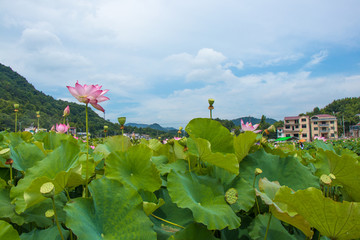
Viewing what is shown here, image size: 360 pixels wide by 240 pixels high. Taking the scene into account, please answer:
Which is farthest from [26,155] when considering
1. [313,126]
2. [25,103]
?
[313,126]

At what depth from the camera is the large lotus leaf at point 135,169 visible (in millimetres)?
675

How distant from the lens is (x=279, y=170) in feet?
2.75

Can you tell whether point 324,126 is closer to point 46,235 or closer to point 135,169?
point 135,169

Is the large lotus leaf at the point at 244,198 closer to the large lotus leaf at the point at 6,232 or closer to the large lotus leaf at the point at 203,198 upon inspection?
the large lotus leaf at the point at 203,198

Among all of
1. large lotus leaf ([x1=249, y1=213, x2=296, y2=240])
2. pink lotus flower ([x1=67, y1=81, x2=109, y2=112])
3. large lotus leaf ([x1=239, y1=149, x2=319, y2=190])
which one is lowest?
large lotus leaf ([x1=249, y1=213, x2=296, y2=240])

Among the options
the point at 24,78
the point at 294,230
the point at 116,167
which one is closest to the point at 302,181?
the point at 294,230

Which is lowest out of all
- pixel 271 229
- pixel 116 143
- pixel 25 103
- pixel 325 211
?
pixel 271 229

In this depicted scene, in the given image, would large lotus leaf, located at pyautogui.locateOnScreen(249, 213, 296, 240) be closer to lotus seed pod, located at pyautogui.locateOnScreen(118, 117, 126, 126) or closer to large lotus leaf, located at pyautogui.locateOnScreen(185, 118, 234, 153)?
large lotus leaf, located at pyautogui.locateOnScreen(185, 118, 234, 153)

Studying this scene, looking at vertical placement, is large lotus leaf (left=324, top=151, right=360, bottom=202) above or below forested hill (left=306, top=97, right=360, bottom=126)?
below

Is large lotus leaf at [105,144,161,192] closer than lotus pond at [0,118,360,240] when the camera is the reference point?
No

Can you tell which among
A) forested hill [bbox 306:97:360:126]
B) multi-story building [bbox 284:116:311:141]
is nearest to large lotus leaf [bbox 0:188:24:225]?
multi-story building [bbox 284:116:311:141]

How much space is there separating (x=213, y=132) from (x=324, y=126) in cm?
6433

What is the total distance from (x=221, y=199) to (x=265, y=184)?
0.42 feet

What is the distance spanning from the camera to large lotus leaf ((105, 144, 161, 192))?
67cm
